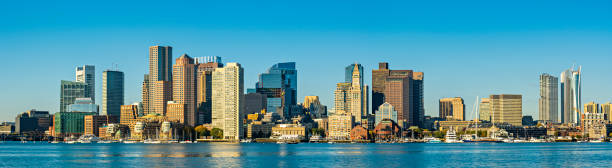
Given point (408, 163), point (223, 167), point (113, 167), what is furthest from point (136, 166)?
point (408, 163)

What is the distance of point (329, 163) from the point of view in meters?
141

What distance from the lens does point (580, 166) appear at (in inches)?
5108

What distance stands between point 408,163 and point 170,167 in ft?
131

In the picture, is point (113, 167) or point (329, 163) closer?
point (113, 167)

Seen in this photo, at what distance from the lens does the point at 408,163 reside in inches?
5536

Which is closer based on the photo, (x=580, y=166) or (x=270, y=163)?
(x=580, y=166)

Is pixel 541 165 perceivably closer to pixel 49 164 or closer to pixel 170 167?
pixel 170 167

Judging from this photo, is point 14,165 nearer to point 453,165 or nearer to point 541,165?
point 453,165

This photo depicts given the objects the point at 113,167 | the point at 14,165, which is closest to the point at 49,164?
the point at 14,165

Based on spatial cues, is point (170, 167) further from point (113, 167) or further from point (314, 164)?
point (314, 164)

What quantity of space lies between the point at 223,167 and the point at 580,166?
54.5 meters

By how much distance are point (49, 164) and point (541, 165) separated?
80.3 metres

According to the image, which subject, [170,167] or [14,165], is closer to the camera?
[170,167]

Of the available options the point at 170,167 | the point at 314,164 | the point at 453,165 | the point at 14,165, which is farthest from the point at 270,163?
the point at 14,165
